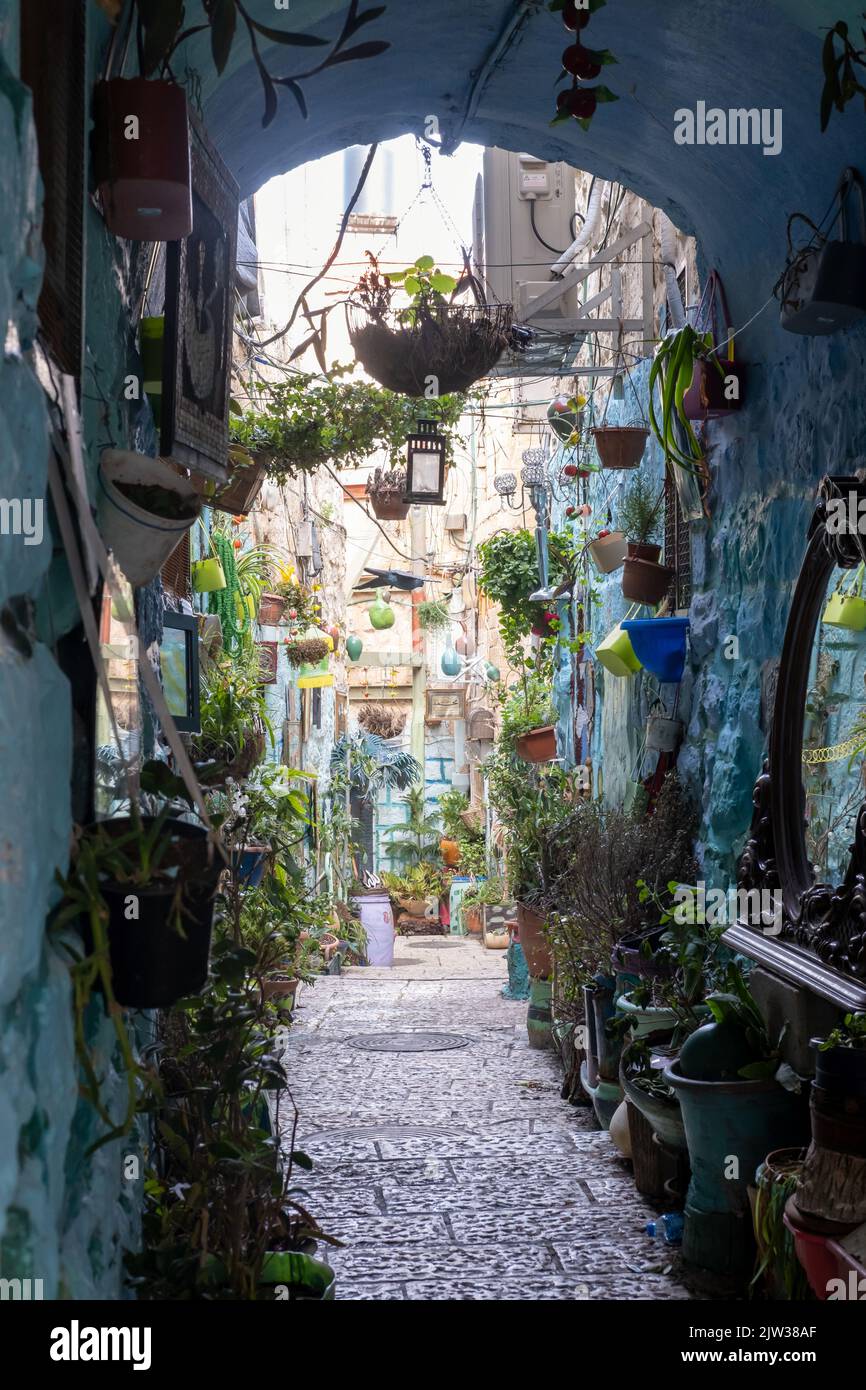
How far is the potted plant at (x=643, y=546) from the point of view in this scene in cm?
668

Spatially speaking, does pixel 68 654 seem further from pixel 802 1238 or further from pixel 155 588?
pixel 802 1238

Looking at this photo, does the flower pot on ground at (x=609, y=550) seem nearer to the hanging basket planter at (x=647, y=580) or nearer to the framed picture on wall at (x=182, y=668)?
the hanging basket planter at (x=647, y=580)

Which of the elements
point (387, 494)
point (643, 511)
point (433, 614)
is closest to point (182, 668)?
point (643, 511)

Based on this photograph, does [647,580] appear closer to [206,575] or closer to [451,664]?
[206,575]

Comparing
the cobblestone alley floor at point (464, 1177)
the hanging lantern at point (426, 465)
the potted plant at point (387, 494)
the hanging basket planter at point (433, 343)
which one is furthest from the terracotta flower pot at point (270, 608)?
the hanging basket planter at point (433, 343)

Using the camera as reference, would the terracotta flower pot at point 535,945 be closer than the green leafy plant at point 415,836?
Yes

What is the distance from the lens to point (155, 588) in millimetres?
4094

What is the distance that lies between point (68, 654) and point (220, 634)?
474 cm

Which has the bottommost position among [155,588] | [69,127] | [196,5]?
[155,588]

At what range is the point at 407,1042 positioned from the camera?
8.73 metres

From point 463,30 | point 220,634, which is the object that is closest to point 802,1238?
point 463,30

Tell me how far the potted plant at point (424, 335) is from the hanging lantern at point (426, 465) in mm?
1511

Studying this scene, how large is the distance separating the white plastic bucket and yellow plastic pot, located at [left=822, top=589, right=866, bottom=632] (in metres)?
12.8

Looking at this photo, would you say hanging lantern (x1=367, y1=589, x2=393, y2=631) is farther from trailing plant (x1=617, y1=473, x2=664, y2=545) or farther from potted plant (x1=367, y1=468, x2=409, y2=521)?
trailing plant (x1=617, y1=473, x2=664, y2=545)
